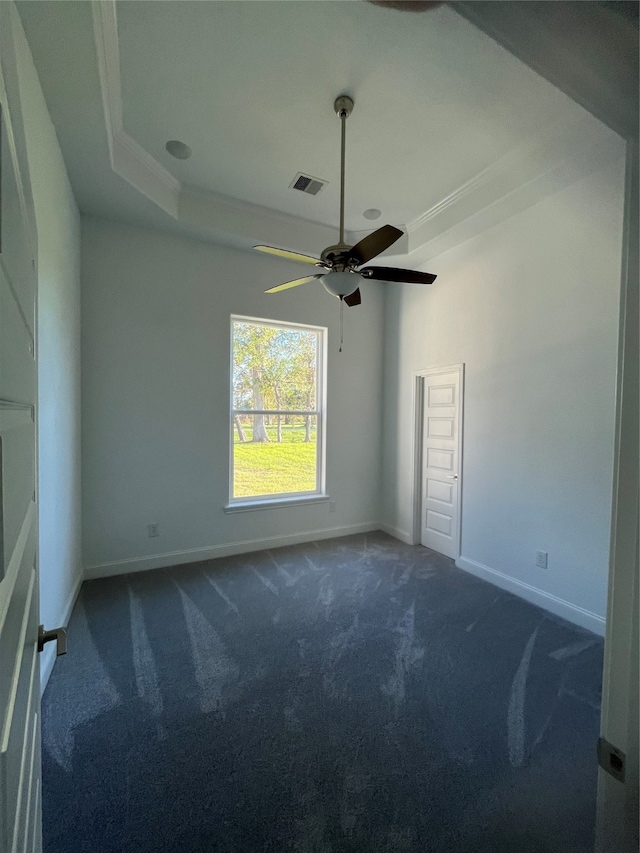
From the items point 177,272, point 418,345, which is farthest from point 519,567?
point 177,272

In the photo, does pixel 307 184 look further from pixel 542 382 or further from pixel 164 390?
pixel 542 382

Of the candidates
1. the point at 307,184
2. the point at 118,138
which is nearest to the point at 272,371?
the point at 307,184

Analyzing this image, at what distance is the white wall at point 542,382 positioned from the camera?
2600mm

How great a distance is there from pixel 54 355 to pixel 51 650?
1.81 meters

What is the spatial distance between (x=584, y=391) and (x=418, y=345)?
6.24 ft

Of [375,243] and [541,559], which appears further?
[541,559]

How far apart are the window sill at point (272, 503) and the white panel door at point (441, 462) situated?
4.10 feet

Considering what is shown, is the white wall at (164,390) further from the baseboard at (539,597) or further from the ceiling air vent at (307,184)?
the baseboard at (539,597)

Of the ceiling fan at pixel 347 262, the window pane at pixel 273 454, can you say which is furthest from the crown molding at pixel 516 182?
the window pane at pixel 273 454

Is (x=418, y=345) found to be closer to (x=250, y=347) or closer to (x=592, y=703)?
(x=250, y=347)

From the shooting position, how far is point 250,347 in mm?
4035

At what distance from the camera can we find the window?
13.1ft

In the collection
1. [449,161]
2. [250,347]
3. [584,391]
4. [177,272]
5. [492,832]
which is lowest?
[492,832]

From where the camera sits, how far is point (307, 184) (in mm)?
3125
